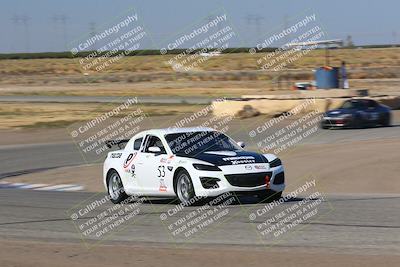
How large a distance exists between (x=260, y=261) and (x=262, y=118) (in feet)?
96.6

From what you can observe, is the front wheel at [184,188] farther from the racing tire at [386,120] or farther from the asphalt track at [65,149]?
the racing tire at [386,120]

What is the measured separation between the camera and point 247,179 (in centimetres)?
1338

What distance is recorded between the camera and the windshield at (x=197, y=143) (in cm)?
1409

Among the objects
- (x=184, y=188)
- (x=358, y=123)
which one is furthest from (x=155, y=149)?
(x=358, y=123)

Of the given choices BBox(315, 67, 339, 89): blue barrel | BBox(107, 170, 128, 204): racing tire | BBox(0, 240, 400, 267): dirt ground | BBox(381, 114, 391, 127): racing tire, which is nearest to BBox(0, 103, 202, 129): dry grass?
BBox(315, 67, 339, 89): blue barrel

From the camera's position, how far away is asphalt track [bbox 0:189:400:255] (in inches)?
379

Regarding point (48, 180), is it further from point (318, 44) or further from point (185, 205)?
point (318, 44)

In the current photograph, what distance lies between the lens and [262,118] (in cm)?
3762

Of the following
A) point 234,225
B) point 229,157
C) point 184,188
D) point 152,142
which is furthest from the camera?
point 152,142

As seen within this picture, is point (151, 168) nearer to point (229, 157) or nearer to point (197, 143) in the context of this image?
point (197, 143)

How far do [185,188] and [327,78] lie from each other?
3034cm

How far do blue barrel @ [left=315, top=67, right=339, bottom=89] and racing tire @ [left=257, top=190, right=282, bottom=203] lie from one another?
1156 inches

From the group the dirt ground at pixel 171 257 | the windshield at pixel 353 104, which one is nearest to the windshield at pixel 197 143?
the dirt ground at pixel 171 257

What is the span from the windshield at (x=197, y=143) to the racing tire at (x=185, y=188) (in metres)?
0.44
